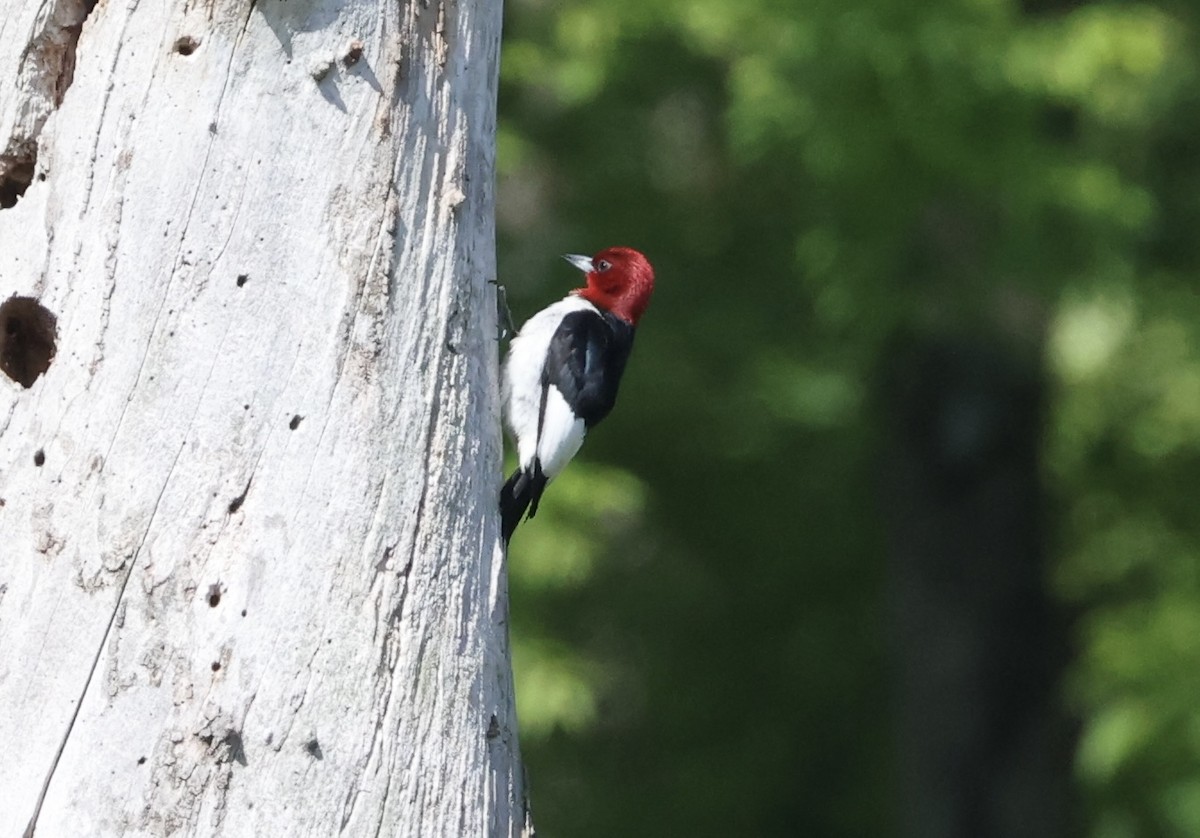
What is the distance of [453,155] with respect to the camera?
4102 mm

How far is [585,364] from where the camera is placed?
5.48 metres

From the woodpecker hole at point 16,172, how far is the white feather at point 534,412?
5.42 ft

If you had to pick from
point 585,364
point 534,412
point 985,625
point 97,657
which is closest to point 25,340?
point 97,657

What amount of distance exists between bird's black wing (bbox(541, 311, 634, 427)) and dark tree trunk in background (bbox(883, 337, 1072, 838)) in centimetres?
399

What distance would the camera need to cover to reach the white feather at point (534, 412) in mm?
5227

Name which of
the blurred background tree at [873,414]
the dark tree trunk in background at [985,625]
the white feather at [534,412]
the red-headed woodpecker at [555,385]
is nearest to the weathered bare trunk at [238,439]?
the red-headed woodpecker at [555,385]

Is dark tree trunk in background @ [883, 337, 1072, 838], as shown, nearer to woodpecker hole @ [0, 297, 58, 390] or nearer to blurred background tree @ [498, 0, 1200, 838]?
blurred background tree @ [498, 0, 1200, 838]

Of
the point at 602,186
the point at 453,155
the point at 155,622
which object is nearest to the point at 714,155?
the point at 602,186

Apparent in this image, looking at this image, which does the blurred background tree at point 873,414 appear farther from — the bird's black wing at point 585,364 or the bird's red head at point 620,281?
the bird's black wing at point 585,364

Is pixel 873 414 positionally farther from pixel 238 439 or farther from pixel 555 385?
pixel 238 439

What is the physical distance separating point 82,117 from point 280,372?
29.9 inches

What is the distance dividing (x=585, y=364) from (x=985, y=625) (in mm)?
4716

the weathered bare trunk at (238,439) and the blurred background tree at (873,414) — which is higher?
the blurred background tree at (873,414)

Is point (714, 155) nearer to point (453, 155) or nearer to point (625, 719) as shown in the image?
point (625, 719)
